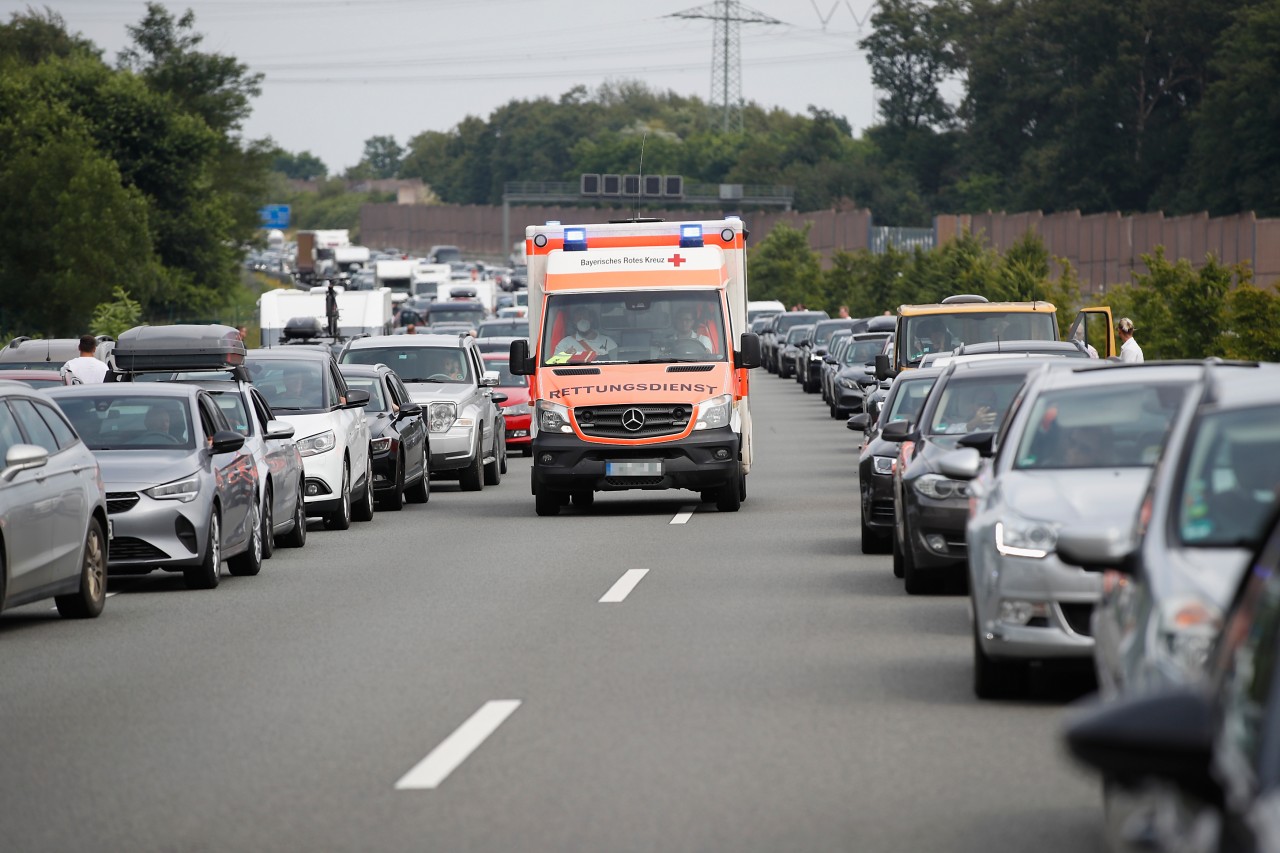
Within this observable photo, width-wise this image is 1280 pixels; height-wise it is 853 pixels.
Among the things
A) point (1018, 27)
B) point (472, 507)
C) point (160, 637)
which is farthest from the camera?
point (1018, 27)

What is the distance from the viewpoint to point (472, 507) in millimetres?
24047

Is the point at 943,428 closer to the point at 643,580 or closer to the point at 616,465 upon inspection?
the point at 643,580

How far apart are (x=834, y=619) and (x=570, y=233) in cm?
1015

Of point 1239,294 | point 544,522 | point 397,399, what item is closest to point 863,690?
point 544,522

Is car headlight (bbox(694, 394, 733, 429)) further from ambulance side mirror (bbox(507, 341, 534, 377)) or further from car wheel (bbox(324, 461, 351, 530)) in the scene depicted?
car wheel (bbox(324, 461, 351, 530))

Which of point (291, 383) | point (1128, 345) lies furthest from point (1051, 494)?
point (1128, 345)

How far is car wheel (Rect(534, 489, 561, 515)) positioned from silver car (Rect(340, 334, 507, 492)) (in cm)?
435

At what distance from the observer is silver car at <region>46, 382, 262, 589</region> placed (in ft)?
51.1

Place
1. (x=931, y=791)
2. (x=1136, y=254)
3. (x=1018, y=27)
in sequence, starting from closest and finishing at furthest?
1. (x=931, y=791)
2. (x=1136, y=254)
3. (x=1018, y=27)

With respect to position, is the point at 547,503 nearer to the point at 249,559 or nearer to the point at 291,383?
the point at 291,383

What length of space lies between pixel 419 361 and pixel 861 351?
1680cm

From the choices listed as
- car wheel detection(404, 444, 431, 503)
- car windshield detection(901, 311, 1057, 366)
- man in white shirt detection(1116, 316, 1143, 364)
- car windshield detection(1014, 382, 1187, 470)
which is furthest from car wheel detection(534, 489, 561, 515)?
car windshield detection(1014, 382, 1187, 470)

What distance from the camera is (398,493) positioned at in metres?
23.8

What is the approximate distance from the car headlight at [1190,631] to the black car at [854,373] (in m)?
33.0
